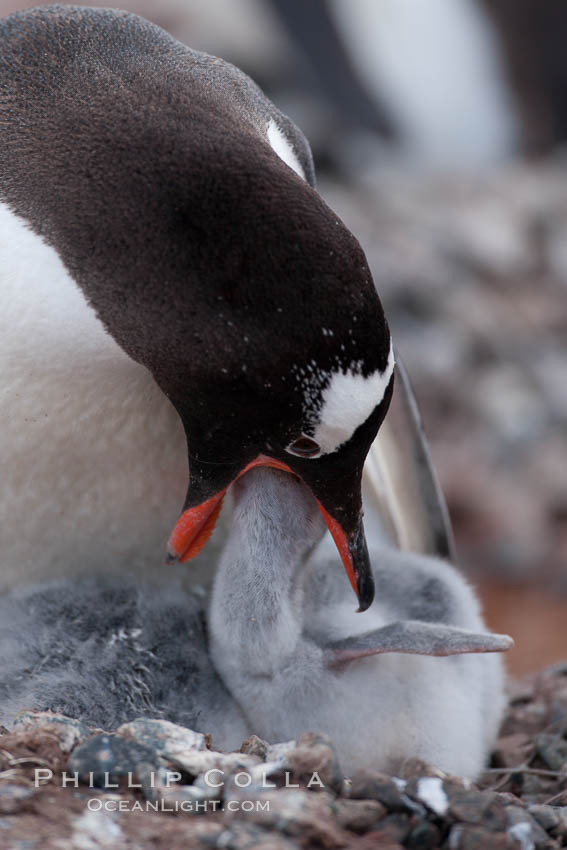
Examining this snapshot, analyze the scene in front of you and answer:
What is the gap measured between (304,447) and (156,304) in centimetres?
37

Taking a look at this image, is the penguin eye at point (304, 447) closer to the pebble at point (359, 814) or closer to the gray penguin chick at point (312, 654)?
the gray penguin chick at point (312, 654)

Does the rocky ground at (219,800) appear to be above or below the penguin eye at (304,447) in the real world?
below

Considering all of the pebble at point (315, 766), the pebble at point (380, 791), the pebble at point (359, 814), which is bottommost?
the pebble at point (359, 814)

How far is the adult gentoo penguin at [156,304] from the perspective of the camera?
1984 millimetres

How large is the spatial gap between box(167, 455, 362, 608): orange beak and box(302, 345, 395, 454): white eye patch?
0.20 meters

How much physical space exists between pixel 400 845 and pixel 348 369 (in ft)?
2.49

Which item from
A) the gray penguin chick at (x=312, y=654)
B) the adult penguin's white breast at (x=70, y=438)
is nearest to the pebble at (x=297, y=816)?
the gray penguin chick at (x=312, y=654)

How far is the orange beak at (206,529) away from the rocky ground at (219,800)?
431mm

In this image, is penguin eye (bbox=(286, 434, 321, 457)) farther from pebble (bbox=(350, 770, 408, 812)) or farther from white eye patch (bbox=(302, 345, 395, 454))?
pebble (bbox=(350, 770, 408, 812))

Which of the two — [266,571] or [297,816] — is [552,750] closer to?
[266,571]

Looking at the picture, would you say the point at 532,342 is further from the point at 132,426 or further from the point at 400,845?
the point at 400,845

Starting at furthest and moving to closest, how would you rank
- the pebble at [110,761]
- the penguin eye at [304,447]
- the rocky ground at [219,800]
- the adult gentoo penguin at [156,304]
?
the penguin eye at [304,447]
the adult gentoo penguin at [156,304]
the pebble at [110,761]
the rocky ground at [219,800]

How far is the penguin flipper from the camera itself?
302 centimetres

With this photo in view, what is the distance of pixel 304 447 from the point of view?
7.07 ft
